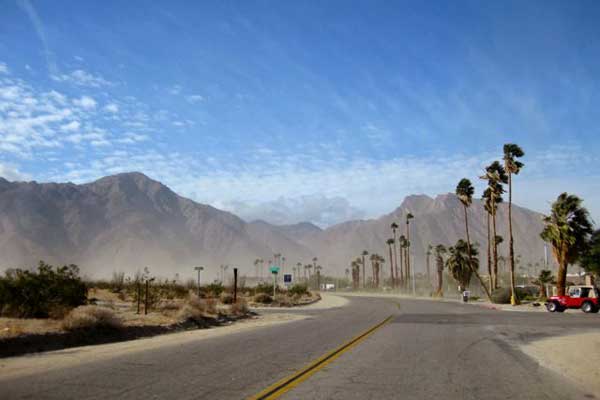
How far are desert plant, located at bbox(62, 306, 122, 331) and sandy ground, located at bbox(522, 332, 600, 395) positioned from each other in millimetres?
13893

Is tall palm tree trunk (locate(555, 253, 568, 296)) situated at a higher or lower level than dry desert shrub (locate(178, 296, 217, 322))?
higher

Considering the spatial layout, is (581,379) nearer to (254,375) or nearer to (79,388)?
(254,375)

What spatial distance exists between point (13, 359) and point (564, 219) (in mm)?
46164

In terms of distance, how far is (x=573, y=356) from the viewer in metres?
14.5

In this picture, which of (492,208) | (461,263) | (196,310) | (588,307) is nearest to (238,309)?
(196,310)

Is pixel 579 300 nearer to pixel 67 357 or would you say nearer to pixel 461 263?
pixel 67 357

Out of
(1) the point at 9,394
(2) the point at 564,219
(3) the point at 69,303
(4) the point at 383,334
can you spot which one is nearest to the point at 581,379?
(4) the point at 383,334

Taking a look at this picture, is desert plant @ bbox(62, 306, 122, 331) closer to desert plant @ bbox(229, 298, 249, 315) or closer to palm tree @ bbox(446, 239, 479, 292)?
desert plant @ bbox(229, 298, 249, 315)

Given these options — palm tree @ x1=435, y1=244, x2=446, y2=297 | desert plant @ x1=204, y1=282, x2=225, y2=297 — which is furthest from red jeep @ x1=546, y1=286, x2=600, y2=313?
palm tree @ x1=435, y1=244, x2=446, y2=297

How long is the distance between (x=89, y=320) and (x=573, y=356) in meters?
15.2

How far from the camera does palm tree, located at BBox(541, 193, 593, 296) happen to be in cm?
4725

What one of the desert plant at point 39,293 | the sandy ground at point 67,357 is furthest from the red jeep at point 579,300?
the desert plant at point 39,293

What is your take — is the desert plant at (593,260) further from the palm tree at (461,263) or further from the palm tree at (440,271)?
the palm tree at (440,271)

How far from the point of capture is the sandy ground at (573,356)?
37.0 ft
